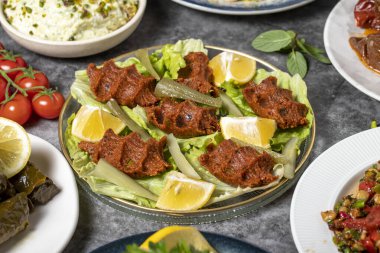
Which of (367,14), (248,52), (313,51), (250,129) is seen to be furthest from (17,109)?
(367,14)

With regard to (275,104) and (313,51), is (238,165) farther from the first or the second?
(313,51)

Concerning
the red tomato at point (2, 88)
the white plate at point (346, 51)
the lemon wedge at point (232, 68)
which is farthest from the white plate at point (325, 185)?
the red tomato at point (2, 88)

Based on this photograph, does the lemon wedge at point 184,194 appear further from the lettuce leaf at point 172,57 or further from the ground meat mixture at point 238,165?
the lettuce leaf at point 172,57

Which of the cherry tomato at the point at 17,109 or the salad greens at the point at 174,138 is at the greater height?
the salad greens at the point at 174,138

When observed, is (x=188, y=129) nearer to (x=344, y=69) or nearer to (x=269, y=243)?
(x=269, y=243)

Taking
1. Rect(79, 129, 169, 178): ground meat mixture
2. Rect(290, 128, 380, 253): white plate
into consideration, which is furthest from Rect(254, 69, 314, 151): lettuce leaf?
Rect(79, 129, 169, 178): ground meat mixture

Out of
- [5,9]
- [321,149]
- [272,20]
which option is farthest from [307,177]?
[5,9]

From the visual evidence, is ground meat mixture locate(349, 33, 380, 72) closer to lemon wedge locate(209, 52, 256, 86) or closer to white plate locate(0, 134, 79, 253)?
lemon wedge locate(209, 52, 256, 86)
